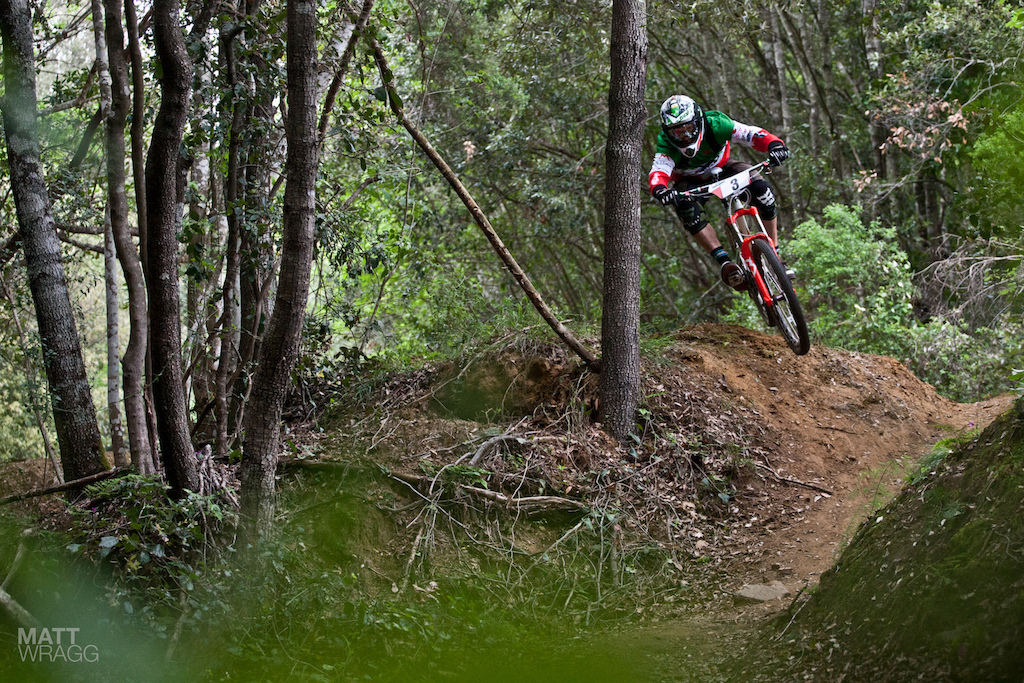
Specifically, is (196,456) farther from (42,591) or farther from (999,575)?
(999,575)

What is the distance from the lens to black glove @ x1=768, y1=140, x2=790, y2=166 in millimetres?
5938

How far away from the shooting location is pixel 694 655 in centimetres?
406

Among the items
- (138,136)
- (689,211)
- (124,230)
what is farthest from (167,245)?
(689,211)

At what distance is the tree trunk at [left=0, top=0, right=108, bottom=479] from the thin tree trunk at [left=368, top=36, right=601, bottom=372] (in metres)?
2.40

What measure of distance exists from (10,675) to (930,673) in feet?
13.1

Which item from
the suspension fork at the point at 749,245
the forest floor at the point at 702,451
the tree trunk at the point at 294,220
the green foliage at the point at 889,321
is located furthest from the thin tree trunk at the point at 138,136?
the green foliage at the point at 889,321

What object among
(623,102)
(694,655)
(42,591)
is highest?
(623,102)

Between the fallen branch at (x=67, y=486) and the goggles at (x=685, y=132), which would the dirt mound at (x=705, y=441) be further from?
the goggles at (x=685, y=132)

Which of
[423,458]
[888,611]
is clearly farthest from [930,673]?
[423,458]

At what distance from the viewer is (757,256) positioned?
20.5ft

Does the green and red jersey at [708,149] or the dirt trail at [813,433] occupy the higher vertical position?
the green and red jersey at [708,149]

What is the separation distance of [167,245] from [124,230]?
381 mm

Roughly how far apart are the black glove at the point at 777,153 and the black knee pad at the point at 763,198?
0.31m

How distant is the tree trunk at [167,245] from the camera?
4.09 m
